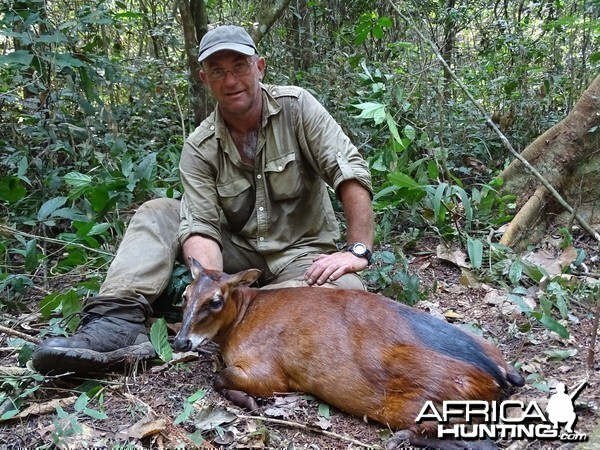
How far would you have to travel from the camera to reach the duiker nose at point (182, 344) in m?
3.59

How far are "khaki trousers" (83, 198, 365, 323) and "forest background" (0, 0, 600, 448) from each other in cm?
26

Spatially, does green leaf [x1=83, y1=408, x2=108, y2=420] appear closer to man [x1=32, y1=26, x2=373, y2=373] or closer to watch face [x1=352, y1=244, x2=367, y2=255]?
man [x1=32, y1=26, x2=373, y2=373]

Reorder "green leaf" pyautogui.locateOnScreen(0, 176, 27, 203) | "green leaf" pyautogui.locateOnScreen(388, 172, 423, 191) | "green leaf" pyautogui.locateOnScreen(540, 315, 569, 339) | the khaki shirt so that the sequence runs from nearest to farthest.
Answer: "green leaf" pyautogui.locateOnScreen(540, 315, 569, 339) < the khaki shirt < "green leaf" pyautogui.locateOnScreen(388, 172, 423, 191) < "green leaf" pyautogui.locateOnScreen(0, 176, 27, 203)

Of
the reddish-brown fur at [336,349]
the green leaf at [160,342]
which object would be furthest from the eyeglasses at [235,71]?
the green leaf at [160,342]

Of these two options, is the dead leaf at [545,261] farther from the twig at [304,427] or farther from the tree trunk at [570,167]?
the twig at [304,427]

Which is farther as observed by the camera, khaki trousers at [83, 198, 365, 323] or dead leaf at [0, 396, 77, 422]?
khaki trousers at [83, 198, 365, 323]

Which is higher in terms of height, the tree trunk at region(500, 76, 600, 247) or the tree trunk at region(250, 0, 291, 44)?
the tree trunk at region(250, 0, 291, 44)

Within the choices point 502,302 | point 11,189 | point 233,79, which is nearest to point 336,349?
point 502,302

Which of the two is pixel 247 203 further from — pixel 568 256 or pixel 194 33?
pixel 194 33

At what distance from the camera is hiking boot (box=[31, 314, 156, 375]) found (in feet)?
12.1

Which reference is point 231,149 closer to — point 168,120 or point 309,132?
point 309,132

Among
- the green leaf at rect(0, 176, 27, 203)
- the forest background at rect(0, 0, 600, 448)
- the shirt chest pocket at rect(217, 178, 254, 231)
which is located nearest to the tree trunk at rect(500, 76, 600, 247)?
the forest background at rect(0, 0, 600, 448)

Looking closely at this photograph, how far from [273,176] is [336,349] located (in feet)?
5.47

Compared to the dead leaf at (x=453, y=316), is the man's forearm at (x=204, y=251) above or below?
above
